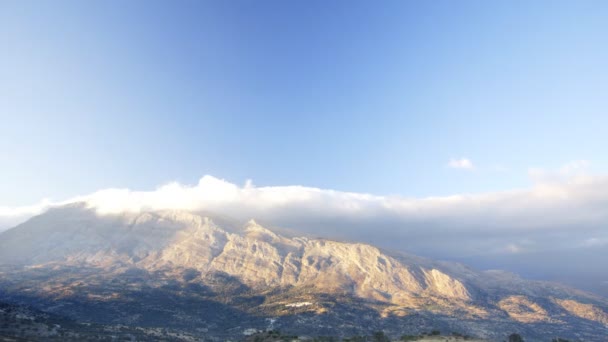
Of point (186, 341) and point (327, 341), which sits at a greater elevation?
point (327, 341)

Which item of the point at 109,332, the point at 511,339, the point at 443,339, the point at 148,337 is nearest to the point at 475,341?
the point at 443,339

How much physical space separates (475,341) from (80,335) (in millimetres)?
137009

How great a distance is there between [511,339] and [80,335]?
491ft

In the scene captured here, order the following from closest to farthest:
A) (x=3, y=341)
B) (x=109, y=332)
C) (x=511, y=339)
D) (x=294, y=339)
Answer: (x=3, y=341), (x=511, y=339), (x=294, y=339), (x=109, y=332)

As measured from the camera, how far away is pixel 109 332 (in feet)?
541

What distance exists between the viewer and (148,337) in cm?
16800

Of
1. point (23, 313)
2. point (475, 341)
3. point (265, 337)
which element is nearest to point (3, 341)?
point (23, 313)

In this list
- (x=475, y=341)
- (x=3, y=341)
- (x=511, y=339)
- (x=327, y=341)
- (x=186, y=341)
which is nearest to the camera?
(x=3, y=341)

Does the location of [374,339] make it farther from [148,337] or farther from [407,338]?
[148,337]

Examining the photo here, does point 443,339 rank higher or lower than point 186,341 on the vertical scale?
higher

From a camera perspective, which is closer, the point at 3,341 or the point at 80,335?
the point at 3,341

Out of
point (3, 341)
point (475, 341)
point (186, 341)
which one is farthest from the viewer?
point (186, 341)

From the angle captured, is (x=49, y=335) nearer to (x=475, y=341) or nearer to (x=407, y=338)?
(x=407, y=338)

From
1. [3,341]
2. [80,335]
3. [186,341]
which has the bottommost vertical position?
[186,341]
